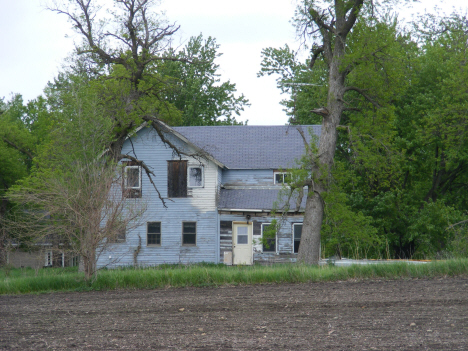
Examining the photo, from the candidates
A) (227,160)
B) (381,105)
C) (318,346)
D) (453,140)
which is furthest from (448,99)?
(318,346)

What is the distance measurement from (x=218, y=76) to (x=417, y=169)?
20721mm

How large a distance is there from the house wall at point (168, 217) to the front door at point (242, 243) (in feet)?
2.90

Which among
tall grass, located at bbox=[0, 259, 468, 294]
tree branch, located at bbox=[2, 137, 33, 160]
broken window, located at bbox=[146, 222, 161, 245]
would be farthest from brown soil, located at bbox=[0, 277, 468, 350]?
tree branch, located at bbox=[2, 137, 33, 160]

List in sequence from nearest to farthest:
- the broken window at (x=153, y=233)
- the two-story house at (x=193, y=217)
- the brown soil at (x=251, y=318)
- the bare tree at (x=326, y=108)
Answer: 1. the brown soil at (x=251, y=318)
2. the bare tree at (x=326, y=108)
3. the two-story house at (x=193, y=217)
4. the broken window at (x=153, y=233)

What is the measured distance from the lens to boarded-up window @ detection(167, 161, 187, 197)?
25281mm

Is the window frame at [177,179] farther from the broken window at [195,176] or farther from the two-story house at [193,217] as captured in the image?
the broken window at [195,176]

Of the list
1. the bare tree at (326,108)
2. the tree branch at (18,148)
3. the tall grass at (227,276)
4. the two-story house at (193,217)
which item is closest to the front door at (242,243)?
the two-story house at (193,217)

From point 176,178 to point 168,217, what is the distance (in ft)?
6.33

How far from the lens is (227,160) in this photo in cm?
2691

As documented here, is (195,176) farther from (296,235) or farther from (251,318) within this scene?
(251,318)

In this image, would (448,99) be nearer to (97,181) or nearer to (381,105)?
(381,105)

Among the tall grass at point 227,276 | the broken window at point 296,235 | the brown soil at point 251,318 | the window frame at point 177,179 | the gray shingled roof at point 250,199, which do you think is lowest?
the brown soil at point 251,318

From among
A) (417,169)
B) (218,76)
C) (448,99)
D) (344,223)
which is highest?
(218,76)

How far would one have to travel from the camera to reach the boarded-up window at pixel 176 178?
2528 cm
